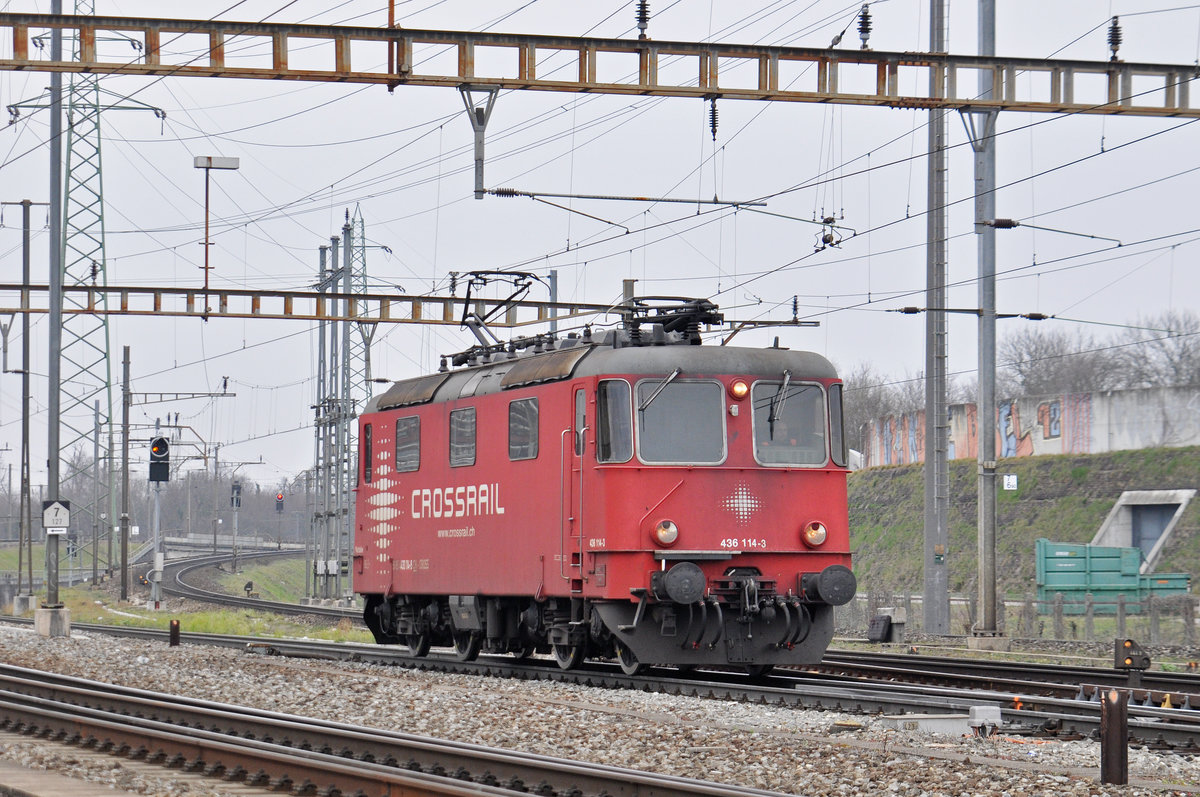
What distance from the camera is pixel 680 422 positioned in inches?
649

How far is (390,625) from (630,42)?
9.56 m

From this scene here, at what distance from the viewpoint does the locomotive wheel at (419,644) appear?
21500mm

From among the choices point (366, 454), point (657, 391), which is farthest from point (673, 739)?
point (366, 454)

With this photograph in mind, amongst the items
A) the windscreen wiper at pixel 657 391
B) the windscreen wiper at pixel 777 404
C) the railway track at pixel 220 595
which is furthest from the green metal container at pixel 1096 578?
the windscreen wiper at pixel 657 391

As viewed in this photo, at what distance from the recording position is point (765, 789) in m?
9.38

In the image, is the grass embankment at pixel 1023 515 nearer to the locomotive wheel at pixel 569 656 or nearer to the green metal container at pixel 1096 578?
the green metal container at pixel 1096 578

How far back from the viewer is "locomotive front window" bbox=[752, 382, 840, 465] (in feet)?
55.1

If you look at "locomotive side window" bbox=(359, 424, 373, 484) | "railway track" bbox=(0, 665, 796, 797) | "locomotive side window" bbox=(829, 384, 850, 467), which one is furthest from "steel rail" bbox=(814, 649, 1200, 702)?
"railway track" bbox=(0, 665, 796, 797)

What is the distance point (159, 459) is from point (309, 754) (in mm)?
31196

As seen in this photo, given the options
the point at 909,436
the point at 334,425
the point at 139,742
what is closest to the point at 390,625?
the point at 139,742

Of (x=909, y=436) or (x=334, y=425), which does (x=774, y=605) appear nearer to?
(x=334, y=425)

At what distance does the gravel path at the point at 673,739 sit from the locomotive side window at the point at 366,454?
15.9 feet

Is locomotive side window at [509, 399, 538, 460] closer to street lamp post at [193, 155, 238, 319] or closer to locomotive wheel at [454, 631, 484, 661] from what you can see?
locomotive wheel at [454, 631, 484, 661]

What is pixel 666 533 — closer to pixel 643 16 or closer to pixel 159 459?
pixel 643 16
